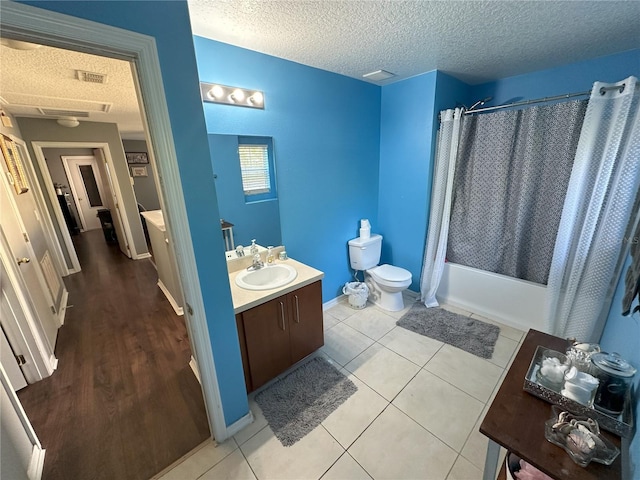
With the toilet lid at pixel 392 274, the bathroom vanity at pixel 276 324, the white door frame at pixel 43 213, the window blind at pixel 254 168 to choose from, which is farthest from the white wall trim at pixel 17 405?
the white door frame at pixel 43 213

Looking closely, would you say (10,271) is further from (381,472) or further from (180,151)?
(381,472)

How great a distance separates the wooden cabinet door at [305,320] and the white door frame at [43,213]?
3766 mm

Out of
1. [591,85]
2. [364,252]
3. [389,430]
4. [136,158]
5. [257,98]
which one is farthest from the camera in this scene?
[136,158]

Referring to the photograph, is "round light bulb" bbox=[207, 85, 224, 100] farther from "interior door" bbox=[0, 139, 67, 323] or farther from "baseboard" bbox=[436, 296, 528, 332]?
"baseboard" bbox=[436, 296, 528, 332]

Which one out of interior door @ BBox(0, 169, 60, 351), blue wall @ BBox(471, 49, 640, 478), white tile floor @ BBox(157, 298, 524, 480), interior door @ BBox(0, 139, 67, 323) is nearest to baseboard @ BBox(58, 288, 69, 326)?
interior door @ BBox(0, 139, 67, 323)

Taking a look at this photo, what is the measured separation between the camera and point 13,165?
254 cm

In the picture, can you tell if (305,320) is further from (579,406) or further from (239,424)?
(579,406)

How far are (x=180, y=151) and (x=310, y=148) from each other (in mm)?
1368

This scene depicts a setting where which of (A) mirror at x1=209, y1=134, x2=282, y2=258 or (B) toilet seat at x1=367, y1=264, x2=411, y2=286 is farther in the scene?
(B) toilet seat at x1=367, y1=264, x2=411, y2=286

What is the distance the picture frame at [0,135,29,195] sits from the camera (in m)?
2.35

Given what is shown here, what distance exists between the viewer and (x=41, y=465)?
1.36 m

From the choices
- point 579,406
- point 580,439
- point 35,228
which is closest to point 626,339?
point 579,406

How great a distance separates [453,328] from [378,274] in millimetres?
834

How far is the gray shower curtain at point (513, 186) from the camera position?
2.02 meters
